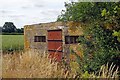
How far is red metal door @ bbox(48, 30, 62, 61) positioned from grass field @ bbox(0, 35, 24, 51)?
2.09 m

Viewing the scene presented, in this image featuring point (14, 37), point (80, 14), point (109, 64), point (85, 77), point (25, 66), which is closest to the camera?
point (85, 77)

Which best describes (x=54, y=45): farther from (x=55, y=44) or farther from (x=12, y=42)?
(x=12, y=42)

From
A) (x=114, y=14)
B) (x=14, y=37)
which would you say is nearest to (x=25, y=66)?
(x=114, y=14)

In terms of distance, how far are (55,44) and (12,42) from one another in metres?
3.93

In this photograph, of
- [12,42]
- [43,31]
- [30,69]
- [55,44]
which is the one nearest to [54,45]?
[55,44]

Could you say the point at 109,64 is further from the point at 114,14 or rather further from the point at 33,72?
the point at 33,72

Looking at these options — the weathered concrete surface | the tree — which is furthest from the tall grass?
the tree

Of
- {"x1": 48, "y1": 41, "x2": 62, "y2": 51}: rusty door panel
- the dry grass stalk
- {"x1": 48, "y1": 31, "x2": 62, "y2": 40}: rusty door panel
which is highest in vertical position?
{"x1": 48, "y1": 31, "x2": 62, "y2": 40}: rusty door panel

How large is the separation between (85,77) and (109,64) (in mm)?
1014

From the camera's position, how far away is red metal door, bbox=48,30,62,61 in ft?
33.1

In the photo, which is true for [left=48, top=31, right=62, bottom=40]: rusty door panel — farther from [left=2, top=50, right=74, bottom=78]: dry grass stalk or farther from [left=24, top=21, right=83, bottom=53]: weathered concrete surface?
[left=2, top=50, right=74, bottom=78]: dry grass stalk

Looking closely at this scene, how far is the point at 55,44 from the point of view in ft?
35.1

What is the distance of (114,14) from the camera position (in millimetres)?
6098

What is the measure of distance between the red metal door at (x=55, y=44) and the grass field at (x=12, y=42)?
209cm
